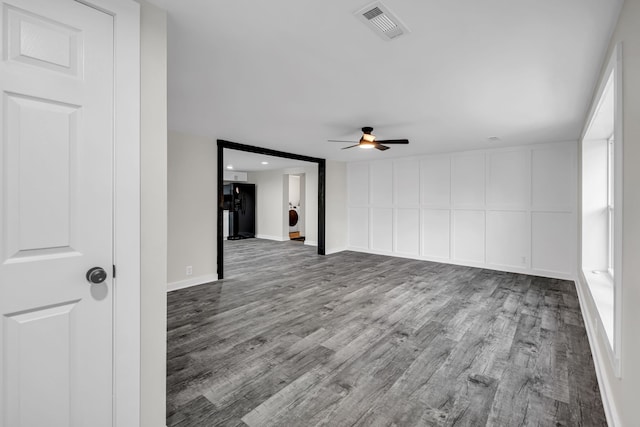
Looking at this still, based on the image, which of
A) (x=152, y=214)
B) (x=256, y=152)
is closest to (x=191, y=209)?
(x=256, y=152)

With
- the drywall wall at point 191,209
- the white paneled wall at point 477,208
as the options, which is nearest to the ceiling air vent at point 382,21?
the drywall wall at point 191,209

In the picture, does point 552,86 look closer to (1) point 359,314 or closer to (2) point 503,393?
(2) point 503,393

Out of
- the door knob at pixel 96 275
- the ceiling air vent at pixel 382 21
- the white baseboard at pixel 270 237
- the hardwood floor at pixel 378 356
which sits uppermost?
the ceiling air vent at pixel 382 21

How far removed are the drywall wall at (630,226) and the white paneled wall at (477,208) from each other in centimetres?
414

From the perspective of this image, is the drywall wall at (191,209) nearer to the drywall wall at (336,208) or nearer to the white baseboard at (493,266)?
the drywall wall at (336,208)

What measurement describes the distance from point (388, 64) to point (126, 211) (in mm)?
2062

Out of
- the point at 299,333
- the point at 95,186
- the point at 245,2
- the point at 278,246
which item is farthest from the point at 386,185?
the point at 95,186

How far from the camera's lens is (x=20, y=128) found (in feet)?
3.83

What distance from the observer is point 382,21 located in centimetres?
171

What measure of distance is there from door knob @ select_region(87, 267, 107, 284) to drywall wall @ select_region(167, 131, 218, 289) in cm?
315

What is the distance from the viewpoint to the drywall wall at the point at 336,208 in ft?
24.2

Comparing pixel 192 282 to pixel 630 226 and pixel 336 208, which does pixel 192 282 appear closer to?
pixel 336 208

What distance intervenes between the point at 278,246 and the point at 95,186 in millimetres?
7102

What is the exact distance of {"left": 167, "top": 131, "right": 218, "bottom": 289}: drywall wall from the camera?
14.1 feet
